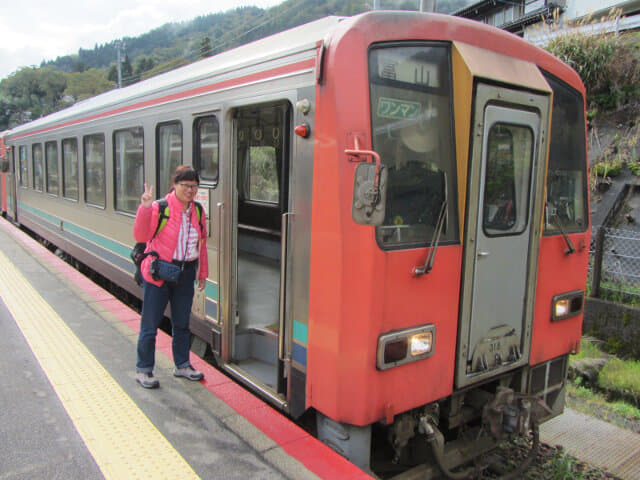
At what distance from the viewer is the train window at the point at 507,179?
3104mm

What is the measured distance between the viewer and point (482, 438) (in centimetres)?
345

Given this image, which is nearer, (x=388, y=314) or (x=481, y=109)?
(x=388, y=314)

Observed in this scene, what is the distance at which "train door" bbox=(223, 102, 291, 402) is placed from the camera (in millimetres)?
3744

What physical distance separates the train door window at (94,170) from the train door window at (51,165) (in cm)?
202

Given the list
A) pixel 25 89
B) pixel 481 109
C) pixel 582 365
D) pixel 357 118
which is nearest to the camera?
pixel 357 118

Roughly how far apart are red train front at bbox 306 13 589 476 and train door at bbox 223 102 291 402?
65 centimetres

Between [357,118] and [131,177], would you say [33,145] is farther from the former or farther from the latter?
[357,118]

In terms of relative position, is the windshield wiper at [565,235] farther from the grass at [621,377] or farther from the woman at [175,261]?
the woman at [175,261]

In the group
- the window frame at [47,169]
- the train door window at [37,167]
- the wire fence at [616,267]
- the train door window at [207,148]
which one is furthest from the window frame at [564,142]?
the train door window at [37,167]

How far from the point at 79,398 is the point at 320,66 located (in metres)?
2.79

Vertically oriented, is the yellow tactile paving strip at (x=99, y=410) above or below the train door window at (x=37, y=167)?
Result: below

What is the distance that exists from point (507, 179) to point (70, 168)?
7.22 m

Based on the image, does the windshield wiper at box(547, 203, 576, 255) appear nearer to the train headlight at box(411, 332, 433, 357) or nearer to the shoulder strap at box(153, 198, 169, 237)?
the train headlight at box(411, 332, 433, 357)

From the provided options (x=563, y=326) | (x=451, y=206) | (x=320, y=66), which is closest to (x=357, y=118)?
(x=320, y=66)
